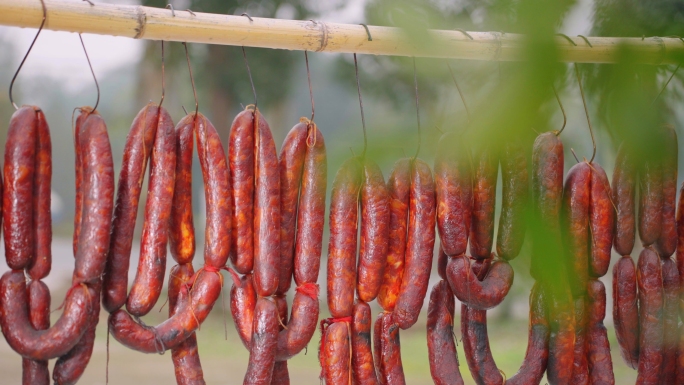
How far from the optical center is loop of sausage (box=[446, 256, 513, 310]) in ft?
8.29

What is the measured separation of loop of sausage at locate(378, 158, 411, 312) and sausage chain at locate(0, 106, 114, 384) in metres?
1.08

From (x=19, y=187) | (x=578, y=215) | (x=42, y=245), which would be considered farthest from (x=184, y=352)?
(x=578, y=215)

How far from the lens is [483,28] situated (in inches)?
40.2

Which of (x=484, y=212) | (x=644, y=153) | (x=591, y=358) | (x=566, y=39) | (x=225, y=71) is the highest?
(x=225, y=71)

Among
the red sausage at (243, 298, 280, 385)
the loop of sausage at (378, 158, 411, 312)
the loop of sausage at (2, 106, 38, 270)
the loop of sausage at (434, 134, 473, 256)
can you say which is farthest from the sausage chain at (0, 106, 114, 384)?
the loop of sausage at (434, 134, 473, 256)

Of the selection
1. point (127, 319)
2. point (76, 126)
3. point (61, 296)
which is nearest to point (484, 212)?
point (127, 319)

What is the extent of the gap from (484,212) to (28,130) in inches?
67.7

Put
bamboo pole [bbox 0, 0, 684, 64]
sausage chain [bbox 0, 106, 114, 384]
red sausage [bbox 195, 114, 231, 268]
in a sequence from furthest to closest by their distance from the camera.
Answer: red sausage [bbox 195, 114, 231, 268] → sausage chain [bbox 0, 106, 114, 384] → bamboo pole [bbox 0, 0, 684, 64]

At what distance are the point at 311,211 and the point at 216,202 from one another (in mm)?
358

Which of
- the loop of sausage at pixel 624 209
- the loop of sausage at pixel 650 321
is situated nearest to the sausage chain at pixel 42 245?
the loop of sausage at pixel 624 209

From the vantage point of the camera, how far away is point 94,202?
85.8 inches

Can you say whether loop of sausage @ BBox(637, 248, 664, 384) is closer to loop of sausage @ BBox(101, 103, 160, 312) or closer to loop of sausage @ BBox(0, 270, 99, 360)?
loop of sausage @ BBox(101, 103, 160, 312)

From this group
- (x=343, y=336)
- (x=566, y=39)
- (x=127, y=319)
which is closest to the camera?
(x=566, y=39)

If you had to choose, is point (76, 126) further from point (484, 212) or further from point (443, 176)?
point (484, 212)
